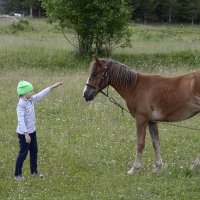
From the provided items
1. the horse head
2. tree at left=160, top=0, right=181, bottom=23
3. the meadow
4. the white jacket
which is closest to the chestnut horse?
the horse head

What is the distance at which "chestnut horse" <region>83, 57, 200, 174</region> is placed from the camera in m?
8.84

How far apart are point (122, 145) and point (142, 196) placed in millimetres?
3450

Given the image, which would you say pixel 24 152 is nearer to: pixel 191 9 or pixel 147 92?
pixel 147 92

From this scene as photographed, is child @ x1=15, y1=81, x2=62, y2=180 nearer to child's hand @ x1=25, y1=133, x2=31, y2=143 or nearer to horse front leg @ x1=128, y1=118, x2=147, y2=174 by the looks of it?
child's hand @ x1=25, y1=133, x2=31, y2=143

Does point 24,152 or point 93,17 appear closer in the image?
point 24,152

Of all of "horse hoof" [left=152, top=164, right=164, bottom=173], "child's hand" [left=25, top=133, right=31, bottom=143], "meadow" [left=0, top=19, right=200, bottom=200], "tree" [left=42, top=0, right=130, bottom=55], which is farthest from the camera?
"tree" [left=42, top=0, right=130, bottom=55]

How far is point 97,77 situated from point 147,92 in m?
1.02

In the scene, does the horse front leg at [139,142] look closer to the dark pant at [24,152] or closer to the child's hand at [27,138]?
the dark pant at [24,152]

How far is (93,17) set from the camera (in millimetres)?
25812

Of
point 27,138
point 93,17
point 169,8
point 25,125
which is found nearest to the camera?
point 27,138

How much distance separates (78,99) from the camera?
15.5m

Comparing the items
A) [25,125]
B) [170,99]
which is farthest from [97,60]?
[25,125]

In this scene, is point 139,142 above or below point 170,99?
below

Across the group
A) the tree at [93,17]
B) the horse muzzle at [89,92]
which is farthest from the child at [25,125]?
the tree at [93,17]
